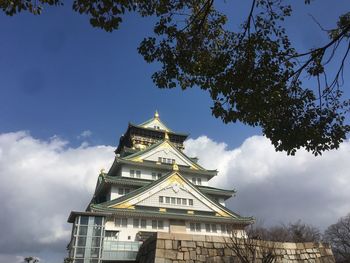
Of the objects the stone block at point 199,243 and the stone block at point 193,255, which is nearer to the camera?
the stone block at point 193,255

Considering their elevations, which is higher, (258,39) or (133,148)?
(133,148)

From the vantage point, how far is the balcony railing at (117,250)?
2193cm

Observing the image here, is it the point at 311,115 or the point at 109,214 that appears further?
the point at 109,214

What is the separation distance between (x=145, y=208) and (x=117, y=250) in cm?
583

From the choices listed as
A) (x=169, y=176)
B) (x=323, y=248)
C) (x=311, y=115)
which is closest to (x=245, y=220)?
(x=169, y=176)

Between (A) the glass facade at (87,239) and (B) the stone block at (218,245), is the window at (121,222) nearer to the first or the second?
(A) the glass facade at (87,239)

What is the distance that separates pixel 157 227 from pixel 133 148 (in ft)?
39.5

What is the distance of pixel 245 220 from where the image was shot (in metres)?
29.5

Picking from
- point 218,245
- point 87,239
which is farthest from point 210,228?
point 218,245

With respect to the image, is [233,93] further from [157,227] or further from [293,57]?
[157,227]

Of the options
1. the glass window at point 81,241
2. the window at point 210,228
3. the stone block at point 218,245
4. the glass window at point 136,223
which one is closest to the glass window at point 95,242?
the glass window at point 81,241

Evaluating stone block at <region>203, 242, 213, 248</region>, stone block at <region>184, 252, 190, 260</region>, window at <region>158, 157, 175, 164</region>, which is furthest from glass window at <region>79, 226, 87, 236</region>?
window at <region>158, 157, 175, 164</region>

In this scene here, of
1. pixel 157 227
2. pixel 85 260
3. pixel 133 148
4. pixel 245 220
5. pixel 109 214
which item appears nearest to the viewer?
pixel 85 260

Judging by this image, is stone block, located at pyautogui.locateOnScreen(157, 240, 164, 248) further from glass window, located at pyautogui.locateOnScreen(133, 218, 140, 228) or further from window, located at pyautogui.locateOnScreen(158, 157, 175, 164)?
window, located at pyautogui.locateOnScreen(158, 157, 175, 164)
